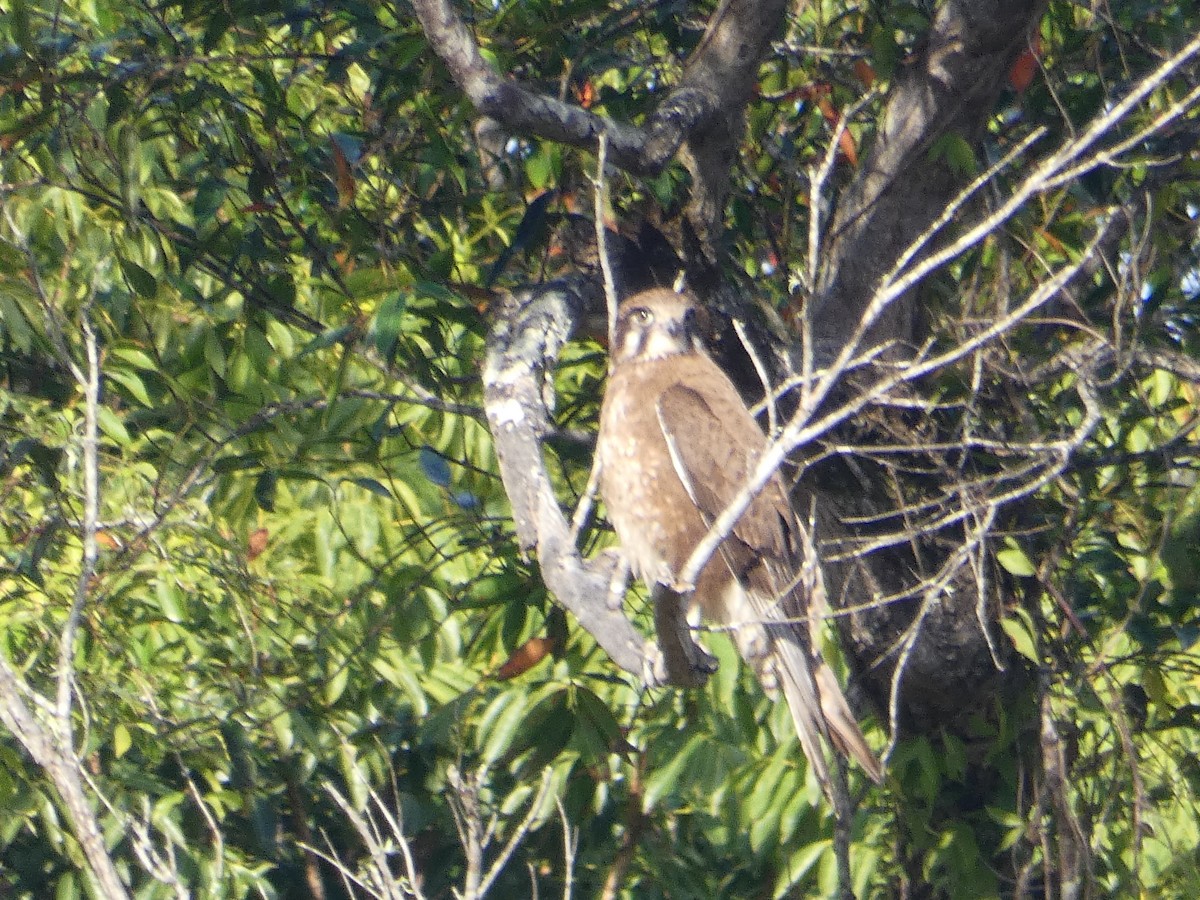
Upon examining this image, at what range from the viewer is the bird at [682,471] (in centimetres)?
347

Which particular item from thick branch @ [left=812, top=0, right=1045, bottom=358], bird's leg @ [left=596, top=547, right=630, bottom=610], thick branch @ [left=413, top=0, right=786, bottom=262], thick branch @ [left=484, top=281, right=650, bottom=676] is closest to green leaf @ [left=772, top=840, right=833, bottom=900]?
bird's leg @ [left=596, top=547, right=630, bottom=610]

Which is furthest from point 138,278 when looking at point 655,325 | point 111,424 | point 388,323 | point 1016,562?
point 1016,562

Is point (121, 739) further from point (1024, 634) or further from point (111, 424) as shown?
point (1024, 634)

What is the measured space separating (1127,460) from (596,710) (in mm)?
1416

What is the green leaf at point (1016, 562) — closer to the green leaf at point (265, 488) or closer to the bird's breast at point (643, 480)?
the bird's breast at point (643, 480)

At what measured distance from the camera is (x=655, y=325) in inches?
138

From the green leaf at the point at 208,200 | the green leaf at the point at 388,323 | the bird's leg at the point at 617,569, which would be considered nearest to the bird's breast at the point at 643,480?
the bird's leg at the point at 617,569

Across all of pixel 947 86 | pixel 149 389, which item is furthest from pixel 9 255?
pixel 947 86

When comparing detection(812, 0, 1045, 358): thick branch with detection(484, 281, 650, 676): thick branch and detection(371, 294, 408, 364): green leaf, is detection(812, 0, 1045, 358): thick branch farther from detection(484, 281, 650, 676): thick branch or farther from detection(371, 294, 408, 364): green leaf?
detection(371, 294, 408, 364): green leaf

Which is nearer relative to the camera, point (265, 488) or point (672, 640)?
point (672, 640)

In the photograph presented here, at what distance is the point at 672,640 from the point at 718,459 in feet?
3.38

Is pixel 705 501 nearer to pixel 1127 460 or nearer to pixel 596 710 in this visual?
pixel 596 710

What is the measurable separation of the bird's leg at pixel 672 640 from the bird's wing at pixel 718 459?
91 cm

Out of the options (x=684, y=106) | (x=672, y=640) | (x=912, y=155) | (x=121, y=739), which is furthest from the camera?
(x=912, y=155)
